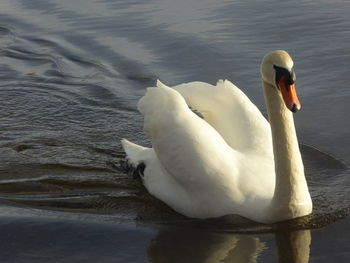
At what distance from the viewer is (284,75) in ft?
19.1

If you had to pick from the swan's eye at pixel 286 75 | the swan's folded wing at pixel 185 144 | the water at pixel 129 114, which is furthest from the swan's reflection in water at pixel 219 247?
the swan's eye at pixel 286 75

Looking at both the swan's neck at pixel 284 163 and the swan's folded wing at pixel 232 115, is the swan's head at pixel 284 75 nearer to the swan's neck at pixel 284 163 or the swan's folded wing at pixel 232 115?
the swan's neck at pixel 284 163

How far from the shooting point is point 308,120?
8.61 meters

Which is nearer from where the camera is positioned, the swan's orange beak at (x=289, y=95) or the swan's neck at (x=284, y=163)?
the swan's orange beak at (x=289, y=95)

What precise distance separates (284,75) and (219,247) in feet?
4.28

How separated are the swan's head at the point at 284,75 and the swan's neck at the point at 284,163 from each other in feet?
0.51

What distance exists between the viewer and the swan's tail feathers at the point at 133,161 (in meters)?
7.36

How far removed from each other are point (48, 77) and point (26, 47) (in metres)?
1.60

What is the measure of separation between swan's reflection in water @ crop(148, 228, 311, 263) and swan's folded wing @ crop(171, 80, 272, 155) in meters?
0.94

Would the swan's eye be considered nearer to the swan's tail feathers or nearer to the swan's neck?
the swan's neck

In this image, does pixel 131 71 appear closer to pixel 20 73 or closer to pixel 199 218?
pixel 20 73

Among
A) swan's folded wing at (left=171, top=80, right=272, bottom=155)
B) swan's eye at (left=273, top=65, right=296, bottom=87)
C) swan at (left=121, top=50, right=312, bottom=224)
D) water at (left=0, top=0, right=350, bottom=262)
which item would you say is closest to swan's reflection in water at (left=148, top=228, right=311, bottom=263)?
water at (left=0, top=0, right=350, bottom=262)

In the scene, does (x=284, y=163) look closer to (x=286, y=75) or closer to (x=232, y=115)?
(x=286, y=75)

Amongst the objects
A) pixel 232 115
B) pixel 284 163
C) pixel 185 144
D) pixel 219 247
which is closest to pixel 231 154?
pixel 185 144
